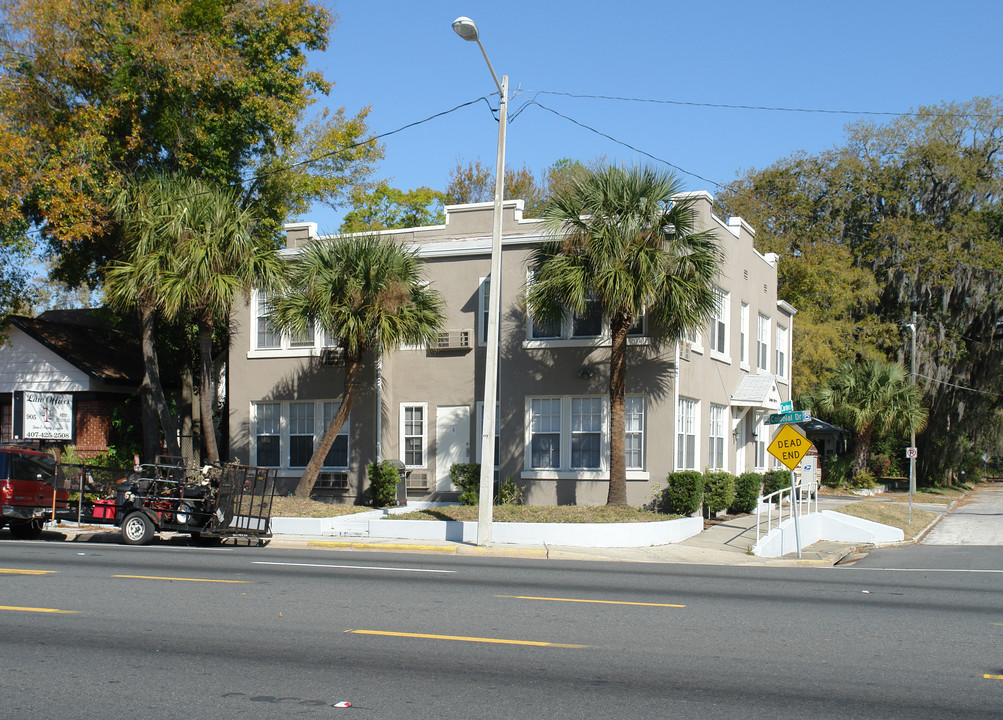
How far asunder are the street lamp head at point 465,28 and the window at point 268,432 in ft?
41.5

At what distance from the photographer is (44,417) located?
2750cm

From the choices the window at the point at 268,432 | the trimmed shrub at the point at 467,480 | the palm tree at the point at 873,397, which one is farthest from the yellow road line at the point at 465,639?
the palm tree at the point at 873,397

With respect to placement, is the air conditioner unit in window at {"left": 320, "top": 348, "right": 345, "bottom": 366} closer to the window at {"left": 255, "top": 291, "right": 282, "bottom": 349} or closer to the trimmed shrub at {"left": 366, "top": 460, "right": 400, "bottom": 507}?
the window at {"left": 255, "top": 291, "right": 282, "bottom": 349}

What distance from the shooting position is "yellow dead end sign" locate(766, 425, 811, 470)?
17.9 m

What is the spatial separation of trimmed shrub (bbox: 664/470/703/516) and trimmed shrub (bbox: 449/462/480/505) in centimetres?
454

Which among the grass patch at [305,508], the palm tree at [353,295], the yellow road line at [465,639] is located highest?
the palm tree at [353,295]

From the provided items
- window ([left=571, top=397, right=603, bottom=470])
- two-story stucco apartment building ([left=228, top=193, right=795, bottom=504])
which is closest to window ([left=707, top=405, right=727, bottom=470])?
two-story stucco apartment building ([left=228, top=193, right=795, bottom=504])

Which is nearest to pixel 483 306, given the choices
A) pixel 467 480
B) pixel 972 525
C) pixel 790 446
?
pixel 467 480

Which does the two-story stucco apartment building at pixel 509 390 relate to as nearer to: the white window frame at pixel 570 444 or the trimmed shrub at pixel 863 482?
the white window frame at pixel 570 444

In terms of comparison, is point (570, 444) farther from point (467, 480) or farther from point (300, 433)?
point (300, 433)

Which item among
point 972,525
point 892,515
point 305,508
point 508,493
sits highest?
point 508,493

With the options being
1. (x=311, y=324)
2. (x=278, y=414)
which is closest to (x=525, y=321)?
(x=311, y=324)

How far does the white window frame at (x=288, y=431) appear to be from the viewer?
2452cm

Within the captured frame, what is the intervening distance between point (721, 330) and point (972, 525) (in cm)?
1400
